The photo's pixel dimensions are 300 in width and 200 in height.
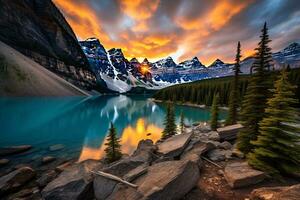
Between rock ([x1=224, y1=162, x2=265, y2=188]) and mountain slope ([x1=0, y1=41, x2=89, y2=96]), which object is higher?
mountain slope ([x1=0, y1=41, x2=89, y2=96])

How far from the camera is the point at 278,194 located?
20.4 feet

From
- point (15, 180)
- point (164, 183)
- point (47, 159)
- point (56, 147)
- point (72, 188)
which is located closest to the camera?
point (164, 183)

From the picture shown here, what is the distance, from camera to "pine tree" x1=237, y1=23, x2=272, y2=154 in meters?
12.7

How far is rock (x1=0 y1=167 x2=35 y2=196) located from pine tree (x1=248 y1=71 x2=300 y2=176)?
59.1ft

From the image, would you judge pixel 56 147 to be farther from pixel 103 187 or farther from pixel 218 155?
pixel 218 155

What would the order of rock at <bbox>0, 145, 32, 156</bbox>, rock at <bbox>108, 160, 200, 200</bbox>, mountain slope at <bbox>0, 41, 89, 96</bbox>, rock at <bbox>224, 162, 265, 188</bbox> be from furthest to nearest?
mountain slope at <bbox>0, 41, 89, 96</bbox>
rock at <bbox>0, 145, 32, 156</bbox>
rock at <bbox>224, 162, 265, 188</bbox>
rock at <bbox>108, 160, 200, 200</bbox>

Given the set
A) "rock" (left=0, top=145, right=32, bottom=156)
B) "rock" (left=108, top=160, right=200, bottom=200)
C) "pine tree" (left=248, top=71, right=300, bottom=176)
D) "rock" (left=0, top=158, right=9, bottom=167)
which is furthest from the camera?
"rock" (left=0, top=145, right=32, bottom=156)

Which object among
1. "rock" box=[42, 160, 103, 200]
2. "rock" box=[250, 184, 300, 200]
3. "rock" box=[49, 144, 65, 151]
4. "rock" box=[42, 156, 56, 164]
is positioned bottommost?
"rock" box=[49, 144, 65, 151]

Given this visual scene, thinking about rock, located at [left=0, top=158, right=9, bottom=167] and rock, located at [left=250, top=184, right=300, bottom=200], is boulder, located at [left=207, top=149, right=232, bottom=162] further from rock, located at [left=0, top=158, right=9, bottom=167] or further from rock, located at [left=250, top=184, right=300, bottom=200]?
rock, located at [left=0, top=158, right=9, bottom=167]

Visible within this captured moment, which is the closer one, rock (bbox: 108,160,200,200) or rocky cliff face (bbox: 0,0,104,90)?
rock (bbox: 108,160,200,200)

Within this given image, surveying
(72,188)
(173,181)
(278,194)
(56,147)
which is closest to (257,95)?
(278,194)

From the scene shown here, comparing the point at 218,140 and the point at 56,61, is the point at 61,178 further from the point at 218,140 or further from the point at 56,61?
the point at 56,61

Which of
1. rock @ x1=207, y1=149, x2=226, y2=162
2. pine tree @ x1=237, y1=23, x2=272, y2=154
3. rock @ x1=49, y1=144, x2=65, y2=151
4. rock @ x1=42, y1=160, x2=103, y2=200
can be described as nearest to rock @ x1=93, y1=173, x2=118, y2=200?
rock @ x1=42, y1=160, x2=103, y2=200

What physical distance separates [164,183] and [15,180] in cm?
1441
